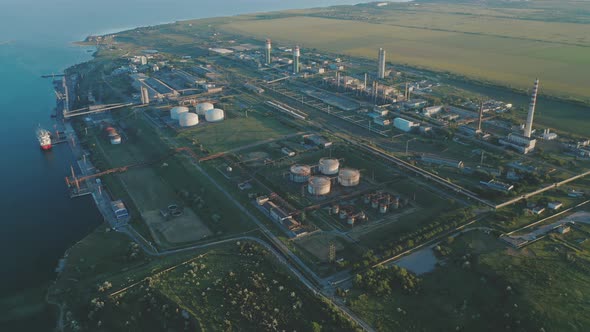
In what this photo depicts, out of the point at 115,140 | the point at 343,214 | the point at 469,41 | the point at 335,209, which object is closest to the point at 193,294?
the point at 343,214

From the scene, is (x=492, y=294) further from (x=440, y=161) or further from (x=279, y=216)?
(x=440, y=161)

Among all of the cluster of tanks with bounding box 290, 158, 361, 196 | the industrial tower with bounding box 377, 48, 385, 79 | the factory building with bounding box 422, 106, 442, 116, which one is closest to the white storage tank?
the factory building with bounding box 422, 106, 442, 116

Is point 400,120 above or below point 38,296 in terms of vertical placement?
above

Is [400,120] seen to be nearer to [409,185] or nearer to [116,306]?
[409,185]

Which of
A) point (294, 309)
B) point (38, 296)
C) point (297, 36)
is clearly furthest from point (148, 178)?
point (297, 36)

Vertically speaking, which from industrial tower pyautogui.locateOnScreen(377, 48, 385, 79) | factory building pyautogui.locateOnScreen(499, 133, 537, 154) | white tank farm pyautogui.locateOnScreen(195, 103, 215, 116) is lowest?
factory building pyautogui.locateOnScreen(499, 133, 537, 154)

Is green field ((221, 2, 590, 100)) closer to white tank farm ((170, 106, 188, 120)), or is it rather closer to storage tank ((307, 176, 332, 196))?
storage tank ((307, 176, 332, 196))
